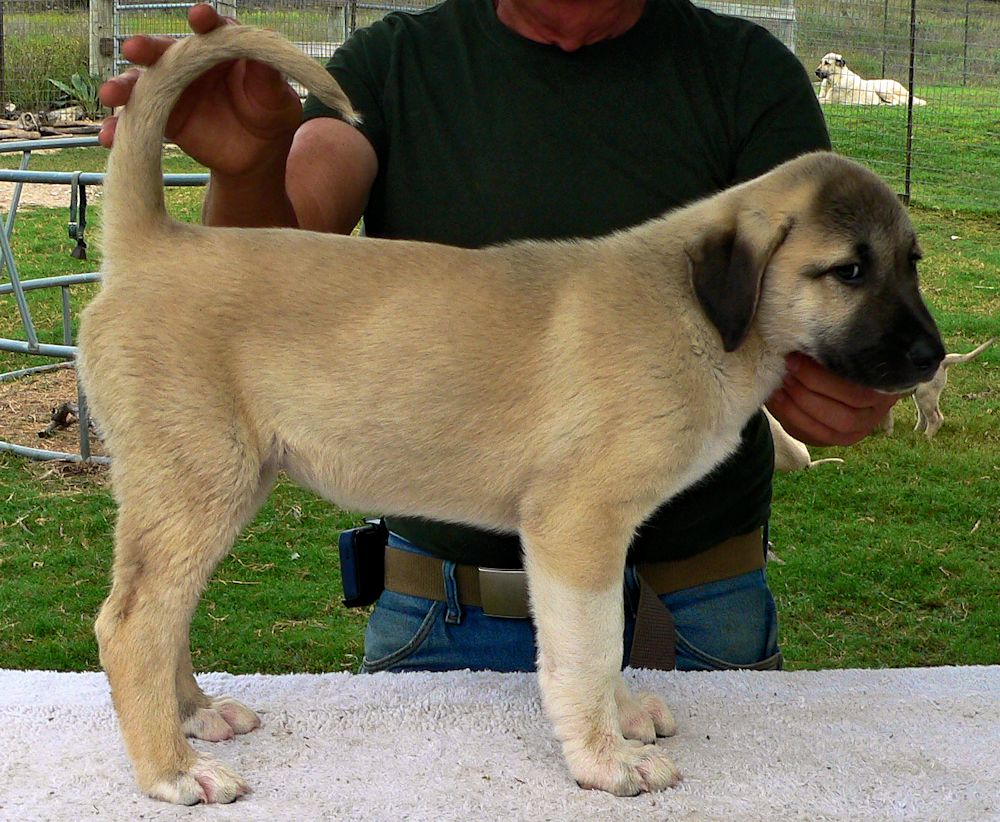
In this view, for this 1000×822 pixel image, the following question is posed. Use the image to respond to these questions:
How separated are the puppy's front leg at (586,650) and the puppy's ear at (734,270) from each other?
0.49 metres

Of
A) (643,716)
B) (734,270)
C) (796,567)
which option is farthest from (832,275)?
(796,567)

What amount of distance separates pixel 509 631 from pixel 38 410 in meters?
6.72

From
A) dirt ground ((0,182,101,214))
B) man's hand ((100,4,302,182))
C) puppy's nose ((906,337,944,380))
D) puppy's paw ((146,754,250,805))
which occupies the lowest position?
dirt ground ((0,182,101,214))

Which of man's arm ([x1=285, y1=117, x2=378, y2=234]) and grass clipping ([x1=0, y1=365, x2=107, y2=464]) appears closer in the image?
man's arm ([x1=285, y1=117, x2=378, y2=234])

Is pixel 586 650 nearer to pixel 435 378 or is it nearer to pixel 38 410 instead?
pixel 435 378

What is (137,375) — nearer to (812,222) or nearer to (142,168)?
(142,168)

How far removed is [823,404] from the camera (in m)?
2.85

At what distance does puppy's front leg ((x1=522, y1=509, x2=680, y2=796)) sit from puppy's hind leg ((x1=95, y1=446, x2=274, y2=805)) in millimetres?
668

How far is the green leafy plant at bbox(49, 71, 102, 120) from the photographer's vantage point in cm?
1911

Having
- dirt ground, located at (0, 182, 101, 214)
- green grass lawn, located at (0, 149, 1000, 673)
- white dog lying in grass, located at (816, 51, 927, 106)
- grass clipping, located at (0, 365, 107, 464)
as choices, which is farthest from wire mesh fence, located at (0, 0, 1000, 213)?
green grass lawn, located at (0, 149, 1000, 673)

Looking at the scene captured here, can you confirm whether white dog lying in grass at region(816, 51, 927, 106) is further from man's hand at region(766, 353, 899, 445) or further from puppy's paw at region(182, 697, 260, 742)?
puppy's paw at region(182, 697, 260, 742)

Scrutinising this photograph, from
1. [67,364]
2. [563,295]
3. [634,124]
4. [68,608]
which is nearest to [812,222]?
[563,295]

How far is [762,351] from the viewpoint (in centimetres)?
269

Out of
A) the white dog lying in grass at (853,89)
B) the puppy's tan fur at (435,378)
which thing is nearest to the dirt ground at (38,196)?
the white dog lying in grass at (853,89)
